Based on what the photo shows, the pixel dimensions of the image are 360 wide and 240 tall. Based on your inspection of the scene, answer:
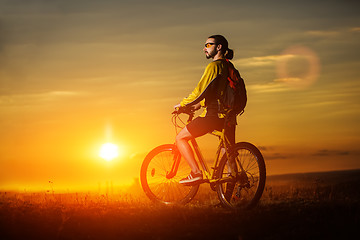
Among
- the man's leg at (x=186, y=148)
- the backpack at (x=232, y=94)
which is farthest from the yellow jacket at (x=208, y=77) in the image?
the man's leg at (x=186, y=148)

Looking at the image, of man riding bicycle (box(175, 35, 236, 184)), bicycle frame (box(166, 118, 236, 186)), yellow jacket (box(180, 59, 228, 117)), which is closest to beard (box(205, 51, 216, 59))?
man riding bicycle (box(175, 35, 236, 184))

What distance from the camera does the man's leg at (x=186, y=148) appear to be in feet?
33.2

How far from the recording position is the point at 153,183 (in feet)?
35.8

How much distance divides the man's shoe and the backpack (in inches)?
52.5

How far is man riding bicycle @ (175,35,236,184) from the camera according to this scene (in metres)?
9.66

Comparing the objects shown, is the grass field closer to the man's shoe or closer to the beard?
the man's shoe

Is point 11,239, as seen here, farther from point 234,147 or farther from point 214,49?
point 214,49

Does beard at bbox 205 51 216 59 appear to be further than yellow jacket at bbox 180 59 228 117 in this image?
Yes

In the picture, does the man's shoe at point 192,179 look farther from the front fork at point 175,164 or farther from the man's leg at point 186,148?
the front fork at point 175,164

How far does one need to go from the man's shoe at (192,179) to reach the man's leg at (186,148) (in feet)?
0.25

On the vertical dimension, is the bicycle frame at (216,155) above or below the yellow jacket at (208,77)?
below

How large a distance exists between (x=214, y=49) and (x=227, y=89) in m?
0.78

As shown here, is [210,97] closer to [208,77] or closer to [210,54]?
[208,77]

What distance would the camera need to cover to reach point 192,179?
398 inches
